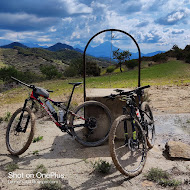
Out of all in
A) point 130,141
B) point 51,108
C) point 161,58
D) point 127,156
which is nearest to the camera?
point 130,141

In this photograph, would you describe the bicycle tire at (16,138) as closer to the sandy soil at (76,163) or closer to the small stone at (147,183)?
the sandy soil at (76,163)

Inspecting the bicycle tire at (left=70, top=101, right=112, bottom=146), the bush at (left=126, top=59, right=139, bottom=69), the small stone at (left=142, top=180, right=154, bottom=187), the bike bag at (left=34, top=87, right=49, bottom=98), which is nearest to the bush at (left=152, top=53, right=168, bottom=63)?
the bush at (left=126, top=59, right=139, bottom=69)

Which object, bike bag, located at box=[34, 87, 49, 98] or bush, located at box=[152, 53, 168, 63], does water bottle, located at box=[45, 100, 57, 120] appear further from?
bush, located at box=[152, 53, 168, 63]

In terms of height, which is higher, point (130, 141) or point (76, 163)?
point (130, 141)

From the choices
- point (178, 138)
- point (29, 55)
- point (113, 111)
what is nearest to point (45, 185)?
point (113, 111)

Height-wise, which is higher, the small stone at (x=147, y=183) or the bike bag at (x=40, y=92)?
the bike bag at (x=40, y=92)

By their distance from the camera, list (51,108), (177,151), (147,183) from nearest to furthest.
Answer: (147,183) < (177,151) < (51,108)

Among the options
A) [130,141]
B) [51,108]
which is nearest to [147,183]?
[130,141]

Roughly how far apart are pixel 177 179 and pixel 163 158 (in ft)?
2.96

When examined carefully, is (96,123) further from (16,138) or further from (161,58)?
(161,58)

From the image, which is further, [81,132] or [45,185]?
[81,132]

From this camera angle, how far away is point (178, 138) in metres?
5.82

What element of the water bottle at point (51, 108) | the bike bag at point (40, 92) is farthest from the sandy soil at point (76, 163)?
the bike bag at point (40, 92)

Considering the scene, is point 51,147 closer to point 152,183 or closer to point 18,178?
point 18,178
